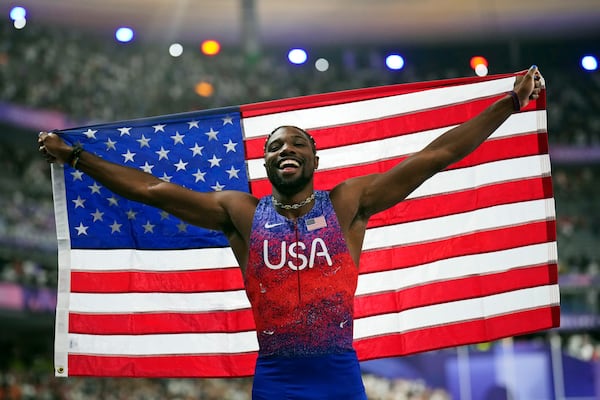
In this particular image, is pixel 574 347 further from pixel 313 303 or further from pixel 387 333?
pixel 313 303

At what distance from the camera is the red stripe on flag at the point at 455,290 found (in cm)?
528

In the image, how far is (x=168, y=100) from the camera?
78.2ft

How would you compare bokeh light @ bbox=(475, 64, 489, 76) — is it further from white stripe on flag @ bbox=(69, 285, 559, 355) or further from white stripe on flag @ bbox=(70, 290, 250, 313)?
white stripe on flag @ bbox=(70, 290, 250, 313)

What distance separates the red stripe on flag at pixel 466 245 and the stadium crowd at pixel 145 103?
13.2 metres

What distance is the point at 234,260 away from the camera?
5297 millimetres

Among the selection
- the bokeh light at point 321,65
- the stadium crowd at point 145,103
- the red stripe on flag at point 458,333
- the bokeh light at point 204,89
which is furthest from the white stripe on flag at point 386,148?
the bokeh light at point 321,65

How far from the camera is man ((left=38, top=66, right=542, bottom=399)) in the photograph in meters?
3.89

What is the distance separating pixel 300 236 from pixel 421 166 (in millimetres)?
647

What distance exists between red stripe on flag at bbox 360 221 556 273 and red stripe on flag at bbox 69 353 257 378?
911mm

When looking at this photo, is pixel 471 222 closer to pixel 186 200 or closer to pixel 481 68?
pixel 186 200

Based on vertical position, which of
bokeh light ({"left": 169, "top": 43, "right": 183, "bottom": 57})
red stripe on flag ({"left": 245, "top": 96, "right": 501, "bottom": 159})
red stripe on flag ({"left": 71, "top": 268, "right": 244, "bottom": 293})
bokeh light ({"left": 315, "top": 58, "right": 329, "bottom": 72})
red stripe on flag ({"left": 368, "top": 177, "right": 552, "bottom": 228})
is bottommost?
red stripe on flag ({"left": 71, "top": 268, "right": 244, "bottom": 293})

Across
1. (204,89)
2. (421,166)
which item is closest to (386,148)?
(421,166)

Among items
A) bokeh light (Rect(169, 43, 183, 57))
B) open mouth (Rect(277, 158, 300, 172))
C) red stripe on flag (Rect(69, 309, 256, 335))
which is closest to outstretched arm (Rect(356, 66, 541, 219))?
open mouth (Rect(277, 158, 300, 172))

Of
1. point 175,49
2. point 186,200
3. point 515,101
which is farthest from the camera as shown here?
point 175,49
